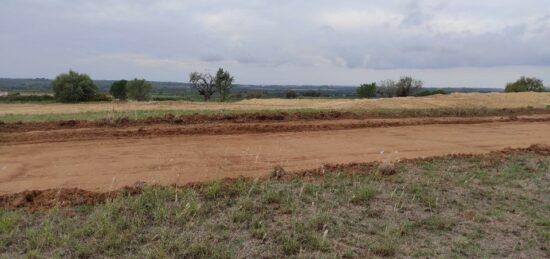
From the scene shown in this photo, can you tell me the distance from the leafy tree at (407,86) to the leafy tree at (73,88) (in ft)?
115

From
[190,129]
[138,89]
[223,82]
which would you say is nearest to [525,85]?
[223,82]

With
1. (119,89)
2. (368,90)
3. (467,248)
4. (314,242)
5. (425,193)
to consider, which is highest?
(368,90)

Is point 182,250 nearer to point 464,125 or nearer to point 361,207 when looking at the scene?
point 361,207

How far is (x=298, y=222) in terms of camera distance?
5.58 meters

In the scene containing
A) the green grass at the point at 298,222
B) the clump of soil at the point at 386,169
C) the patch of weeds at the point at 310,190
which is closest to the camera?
the green grass at the point at 298,222

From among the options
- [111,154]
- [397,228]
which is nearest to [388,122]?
[111,154]

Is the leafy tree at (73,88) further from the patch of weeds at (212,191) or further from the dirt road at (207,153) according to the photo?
the patch of weeds at (212,191)

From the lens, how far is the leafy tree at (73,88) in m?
51.8

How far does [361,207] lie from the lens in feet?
20.7

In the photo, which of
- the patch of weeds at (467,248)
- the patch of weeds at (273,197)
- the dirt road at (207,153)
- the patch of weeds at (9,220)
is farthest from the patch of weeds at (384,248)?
the patch of weeds at (9,220)

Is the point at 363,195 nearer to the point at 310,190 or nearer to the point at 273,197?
the point at 310,190

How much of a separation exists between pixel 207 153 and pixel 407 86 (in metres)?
58.6

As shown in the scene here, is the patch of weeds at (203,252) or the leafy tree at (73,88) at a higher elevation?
the leafy tree at (73,88)

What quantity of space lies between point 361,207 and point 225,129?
6.34 metres
